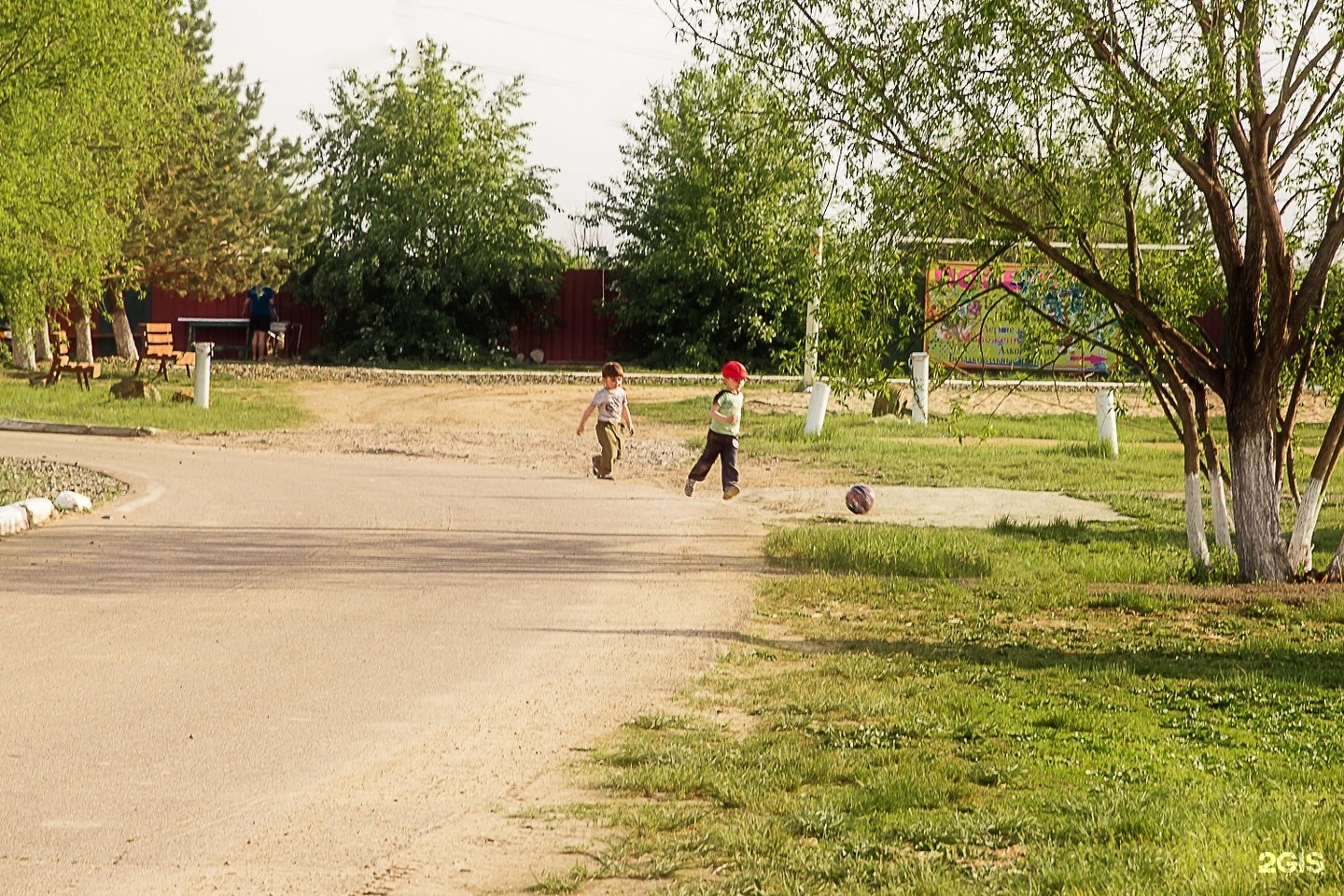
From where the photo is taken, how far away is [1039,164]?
1102 cm

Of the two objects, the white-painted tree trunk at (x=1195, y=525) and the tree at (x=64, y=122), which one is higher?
the tree at (x=64, y=122)

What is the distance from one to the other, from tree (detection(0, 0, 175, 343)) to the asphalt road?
25.8 feet

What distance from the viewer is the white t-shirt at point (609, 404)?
57.3 ft

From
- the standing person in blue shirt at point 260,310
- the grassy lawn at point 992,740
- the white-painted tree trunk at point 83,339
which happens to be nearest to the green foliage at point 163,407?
the white-painted tree trunk at point 83,339

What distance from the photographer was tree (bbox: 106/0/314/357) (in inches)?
1448

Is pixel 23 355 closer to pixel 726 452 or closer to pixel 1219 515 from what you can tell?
pixel 726 452

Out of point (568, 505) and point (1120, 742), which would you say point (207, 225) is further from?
point (1120, 742)

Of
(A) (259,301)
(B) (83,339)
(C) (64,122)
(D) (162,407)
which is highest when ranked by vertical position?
(C) (64,122)

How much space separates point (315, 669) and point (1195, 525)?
21.4 feet

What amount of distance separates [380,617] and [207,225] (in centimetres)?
3068

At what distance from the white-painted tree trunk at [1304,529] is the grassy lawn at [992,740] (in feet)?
1.94

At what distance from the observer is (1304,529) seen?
11.2m

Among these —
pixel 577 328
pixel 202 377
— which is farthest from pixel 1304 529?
pixel 577 328

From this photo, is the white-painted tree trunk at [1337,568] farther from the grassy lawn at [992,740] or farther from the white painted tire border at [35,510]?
the white painted tire border at [35,510]
